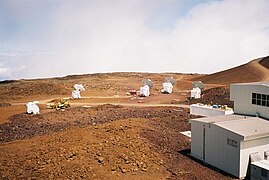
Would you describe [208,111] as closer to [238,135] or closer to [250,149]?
[250,149]

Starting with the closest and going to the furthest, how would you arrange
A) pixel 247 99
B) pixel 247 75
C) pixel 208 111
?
pixel 247 99 < pixel 208 111 < pixel 247 75

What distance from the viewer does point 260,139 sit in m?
15.7

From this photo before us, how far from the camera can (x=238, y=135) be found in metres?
15.2

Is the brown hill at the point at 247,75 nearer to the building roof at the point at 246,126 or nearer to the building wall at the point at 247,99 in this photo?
the building wall at the point at 247,99

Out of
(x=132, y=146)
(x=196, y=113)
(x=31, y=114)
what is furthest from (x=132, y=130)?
(x=31, y=114)

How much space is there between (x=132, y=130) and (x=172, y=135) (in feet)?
10.8

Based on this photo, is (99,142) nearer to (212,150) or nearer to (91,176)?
(91,176)

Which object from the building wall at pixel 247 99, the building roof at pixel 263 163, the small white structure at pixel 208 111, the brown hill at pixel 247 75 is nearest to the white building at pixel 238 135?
the building wall at pixel 247 99

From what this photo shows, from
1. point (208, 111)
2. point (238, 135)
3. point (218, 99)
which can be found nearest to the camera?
point (238, 135)

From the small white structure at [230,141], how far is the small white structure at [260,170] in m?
0.46

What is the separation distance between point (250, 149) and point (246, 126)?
1589 mm

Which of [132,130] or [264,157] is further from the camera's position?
[132,130]

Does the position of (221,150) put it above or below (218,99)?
below

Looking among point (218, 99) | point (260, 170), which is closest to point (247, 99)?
point (260, 170)
